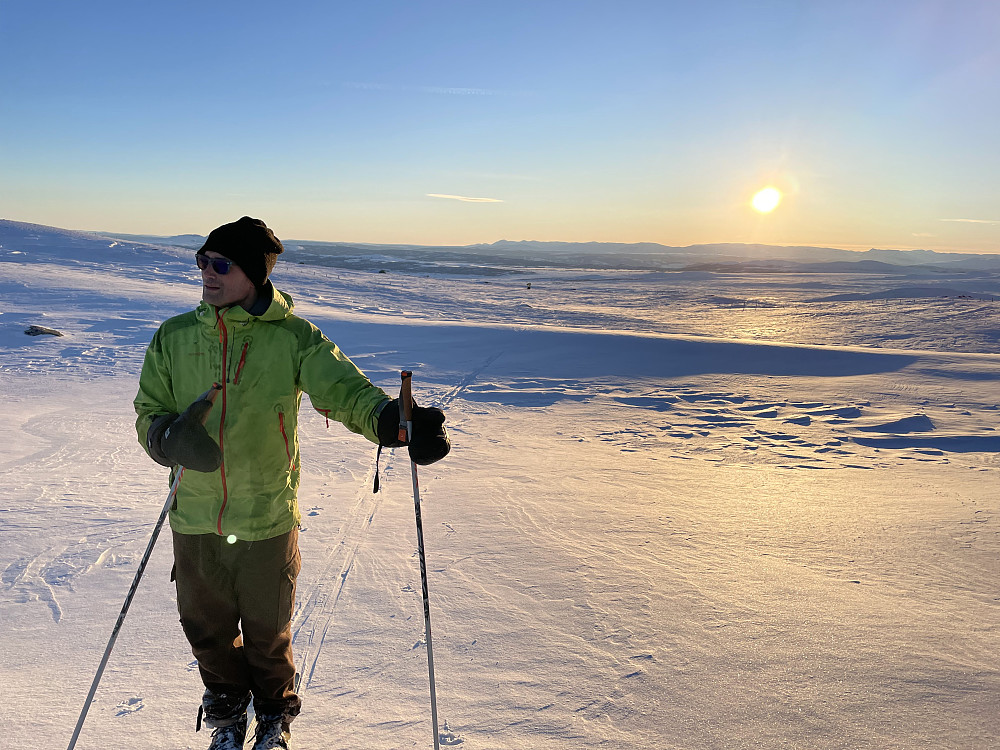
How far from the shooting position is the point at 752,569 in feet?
12.6

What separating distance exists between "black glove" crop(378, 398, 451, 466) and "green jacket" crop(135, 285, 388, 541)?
0.16 feet

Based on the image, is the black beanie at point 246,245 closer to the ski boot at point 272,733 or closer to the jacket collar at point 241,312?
the jacket collar at point 241,312

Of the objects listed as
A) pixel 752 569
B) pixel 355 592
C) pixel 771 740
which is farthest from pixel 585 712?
pixel 752 569

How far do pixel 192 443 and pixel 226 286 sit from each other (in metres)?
0.49

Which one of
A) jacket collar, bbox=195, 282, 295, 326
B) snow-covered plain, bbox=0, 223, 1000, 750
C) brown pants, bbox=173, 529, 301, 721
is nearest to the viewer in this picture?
jacket collar, bbox=195, 282, 295, 326

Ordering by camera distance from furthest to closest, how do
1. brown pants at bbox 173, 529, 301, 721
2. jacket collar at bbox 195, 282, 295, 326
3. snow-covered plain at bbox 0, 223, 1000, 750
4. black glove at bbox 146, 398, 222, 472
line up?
snow-covered plain at bbox 0, 223, 1000, 750 → brown pants at bbox 173, 529, 301, 721 → jacket collar at bbox 195, 282, 295, 326 → black glove at bbox 146, 398, 222, 472

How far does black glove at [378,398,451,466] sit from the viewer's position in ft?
6.21

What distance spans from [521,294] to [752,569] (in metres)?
27.1

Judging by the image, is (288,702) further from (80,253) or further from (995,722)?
(80,253)

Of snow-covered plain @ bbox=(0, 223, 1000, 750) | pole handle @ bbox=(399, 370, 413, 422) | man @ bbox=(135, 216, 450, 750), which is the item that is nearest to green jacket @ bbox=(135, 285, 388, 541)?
man @ bbox=(135, 216, 450, 750)

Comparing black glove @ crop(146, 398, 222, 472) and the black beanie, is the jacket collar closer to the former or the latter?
the black beanie

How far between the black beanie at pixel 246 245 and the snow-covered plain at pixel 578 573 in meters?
1.67

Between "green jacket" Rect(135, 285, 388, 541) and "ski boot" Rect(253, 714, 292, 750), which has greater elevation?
"green jacket" Rect(135, 285, 388, 541)

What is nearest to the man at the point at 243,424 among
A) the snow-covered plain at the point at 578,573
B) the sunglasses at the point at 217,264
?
the sunglasses at the point at 217,264
